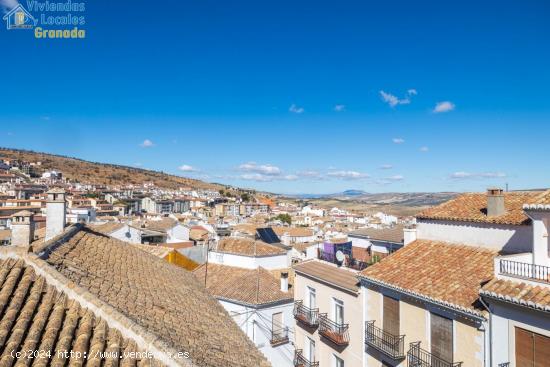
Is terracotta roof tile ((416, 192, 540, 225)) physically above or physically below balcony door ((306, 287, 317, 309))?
above

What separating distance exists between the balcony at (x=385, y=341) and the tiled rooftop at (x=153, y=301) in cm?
584

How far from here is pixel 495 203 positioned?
481 inches

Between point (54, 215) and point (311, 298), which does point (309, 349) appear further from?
point (54, 215)

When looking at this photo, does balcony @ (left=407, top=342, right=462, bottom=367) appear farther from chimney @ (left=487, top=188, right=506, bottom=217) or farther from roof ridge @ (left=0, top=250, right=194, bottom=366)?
roof ridge @ (left=0, top=250, right=194, bottom=366)

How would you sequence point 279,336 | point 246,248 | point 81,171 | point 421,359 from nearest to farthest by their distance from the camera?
point 421,359, point 279,336, point 246,248, point 81,171

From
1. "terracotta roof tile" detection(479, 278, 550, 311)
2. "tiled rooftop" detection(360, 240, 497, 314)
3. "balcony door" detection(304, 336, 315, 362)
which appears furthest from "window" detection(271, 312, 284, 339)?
"terracotta roof tile" detection(479, 278, 550, 311)

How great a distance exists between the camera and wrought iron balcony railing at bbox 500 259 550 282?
8543 millimetres

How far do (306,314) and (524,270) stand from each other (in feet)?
33.2

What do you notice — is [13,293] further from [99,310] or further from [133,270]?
[133,270]

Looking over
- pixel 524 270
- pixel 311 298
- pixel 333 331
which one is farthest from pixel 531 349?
pixel 311 298

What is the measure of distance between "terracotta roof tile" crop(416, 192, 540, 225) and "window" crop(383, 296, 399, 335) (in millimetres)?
3655

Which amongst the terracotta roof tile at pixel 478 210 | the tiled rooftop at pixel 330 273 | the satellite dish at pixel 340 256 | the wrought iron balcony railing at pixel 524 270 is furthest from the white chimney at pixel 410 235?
the wrought iron balcony railing at pixel 524 270

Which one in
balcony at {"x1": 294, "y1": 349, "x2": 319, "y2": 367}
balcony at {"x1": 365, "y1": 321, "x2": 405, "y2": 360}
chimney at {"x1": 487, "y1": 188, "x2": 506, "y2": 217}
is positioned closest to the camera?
balcony at {"x1": 365, "y1": 321, "x2": 405, "y2": 360}

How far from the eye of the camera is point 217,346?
637 centimetres
